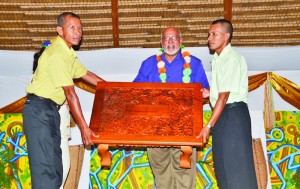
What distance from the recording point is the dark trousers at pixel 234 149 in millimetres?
3799

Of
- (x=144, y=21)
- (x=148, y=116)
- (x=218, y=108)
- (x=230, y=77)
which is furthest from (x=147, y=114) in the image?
(x=144, y=21)

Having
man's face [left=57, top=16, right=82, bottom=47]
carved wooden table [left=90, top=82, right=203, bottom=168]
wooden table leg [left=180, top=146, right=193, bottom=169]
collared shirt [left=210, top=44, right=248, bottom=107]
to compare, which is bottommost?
wooden table leg [left=180, top=146, right=193, bottom=169]

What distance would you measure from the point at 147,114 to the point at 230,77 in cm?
68

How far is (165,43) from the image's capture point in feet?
15.0

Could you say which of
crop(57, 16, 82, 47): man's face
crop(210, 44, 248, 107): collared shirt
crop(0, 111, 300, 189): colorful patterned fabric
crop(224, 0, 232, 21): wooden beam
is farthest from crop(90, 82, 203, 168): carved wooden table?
crop(224, 0, 232, 21): wooden beam

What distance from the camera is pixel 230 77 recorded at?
393 centimetres

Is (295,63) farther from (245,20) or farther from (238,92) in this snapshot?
(238,92)

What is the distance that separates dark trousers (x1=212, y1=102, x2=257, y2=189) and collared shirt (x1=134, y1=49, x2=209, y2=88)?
671 mm

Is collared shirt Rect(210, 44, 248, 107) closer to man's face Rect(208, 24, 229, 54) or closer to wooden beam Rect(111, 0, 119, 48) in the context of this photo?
man's face Rect(208, 24, 229, 54)

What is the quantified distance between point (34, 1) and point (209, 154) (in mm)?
2275

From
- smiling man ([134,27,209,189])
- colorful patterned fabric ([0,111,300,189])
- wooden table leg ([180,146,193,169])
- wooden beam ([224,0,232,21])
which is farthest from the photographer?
wooden beam ([224,0,232,21])

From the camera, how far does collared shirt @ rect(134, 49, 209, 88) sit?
15.0 feet

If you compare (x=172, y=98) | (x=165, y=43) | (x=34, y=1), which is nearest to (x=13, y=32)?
(x=34, y=1)

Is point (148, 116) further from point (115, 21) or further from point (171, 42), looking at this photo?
point (115, 21)
